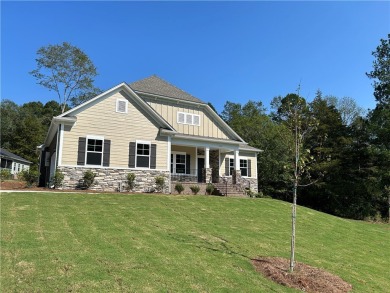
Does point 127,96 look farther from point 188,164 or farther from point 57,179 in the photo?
point 188,164

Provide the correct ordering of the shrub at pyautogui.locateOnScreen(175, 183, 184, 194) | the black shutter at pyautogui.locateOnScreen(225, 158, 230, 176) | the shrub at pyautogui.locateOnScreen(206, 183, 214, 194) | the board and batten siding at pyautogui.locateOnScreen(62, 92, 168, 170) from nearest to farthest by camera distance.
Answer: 1. the board and batten siding at pyautogui.locateOnScreen(62, 92, 168, 170)
2. the shrub at pyautogui.locateOnScreen(175, 183, 184, 194)
3. the shrub at pyautogui.locateOnScreen(206, 183, 214, 194)
4. the black shutter at pyautogui.locateOnScreen(225, 158, 230, 176)

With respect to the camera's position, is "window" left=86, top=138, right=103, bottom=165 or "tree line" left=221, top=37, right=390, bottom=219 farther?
"tree line" left=221, top=37, right=390, bottom=219

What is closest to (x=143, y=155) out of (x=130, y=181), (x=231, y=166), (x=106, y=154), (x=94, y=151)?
(x=130, y=181)

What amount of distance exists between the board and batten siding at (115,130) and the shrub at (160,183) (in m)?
0.79

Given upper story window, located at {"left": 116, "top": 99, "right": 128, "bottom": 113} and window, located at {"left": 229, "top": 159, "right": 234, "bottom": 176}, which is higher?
upper story window, located at {"left": 116, "top": 99, "right": 128, "bottom": 113}

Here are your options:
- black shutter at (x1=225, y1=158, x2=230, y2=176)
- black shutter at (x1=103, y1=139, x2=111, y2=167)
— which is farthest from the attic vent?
black shutter at (x1=225, y1=158, x2=230, y2=176)

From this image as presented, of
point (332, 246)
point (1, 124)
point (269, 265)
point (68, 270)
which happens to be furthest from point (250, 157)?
point (1, 124)

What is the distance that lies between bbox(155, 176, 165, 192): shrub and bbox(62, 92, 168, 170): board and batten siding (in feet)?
2.58

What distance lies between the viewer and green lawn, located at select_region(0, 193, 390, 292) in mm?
5922

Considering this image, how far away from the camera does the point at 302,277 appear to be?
717 cm

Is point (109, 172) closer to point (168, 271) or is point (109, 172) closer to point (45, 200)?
point (45, 200)

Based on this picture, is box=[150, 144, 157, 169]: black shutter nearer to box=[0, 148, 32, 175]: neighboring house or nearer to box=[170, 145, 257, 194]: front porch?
box=[170, 145, 257, 194]: front porch

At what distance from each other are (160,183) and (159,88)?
802 cm

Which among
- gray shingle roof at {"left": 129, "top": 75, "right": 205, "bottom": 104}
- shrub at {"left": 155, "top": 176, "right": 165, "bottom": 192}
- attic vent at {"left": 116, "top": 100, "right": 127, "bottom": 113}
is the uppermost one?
gray shingle roof at {"left": 129, "top": 75, "right": 205, "bottom": 104}
